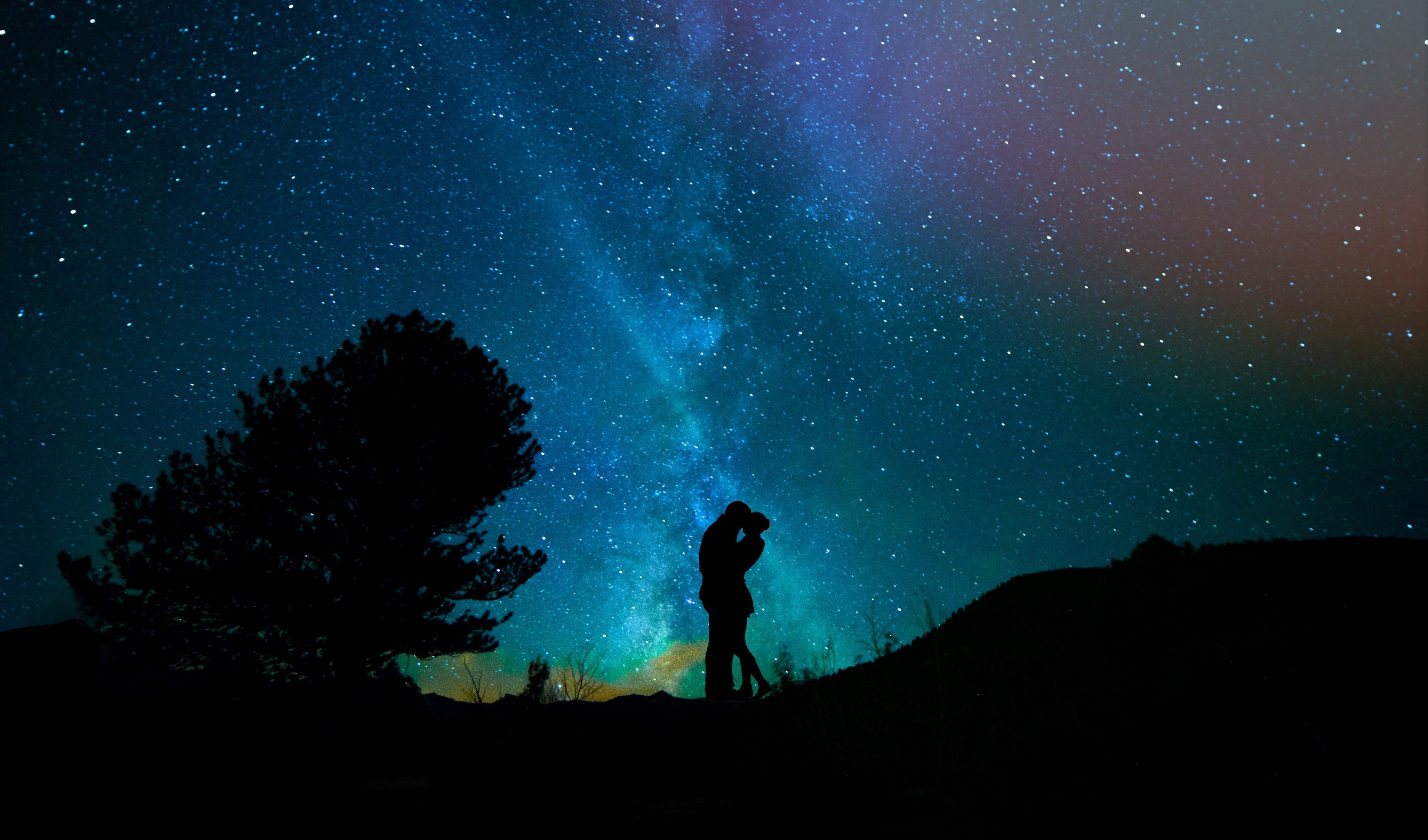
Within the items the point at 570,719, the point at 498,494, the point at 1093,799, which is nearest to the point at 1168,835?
the point at 1093,799

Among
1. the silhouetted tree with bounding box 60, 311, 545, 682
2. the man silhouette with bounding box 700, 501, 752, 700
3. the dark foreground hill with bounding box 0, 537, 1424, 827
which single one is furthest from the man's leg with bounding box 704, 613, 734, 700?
the silhouetted tree with bounding box 60, 311, 545, 682

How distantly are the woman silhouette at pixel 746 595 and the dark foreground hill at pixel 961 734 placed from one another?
7.41ft

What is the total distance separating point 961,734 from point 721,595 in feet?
14.7

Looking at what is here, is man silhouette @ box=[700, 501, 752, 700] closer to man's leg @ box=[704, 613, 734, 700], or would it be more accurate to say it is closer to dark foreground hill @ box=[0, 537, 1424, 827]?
man's leg @ box=[704, 613, 734, 700]

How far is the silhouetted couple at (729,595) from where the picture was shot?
838 centimetres

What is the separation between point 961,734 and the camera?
4328 mm

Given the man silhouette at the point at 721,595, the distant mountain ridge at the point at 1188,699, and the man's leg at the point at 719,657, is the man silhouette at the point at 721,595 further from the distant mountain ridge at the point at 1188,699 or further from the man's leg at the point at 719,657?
the distant mountain ridge at the point at 1188,699

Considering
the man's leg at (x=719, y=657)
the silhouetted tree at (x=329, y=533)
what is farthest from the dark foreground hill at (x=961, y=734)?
the silhouetted tree at (x=329, y=533)

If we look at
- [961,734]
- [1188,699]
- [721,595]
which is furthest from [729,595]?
[1188,699]

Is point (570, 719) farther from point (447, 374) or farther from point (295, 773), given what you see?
point (447, 374)

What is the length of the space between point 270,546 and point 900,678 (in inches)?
372

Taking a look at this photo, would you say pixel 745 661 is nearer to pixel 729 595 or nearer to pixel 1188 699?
pixel 729 595

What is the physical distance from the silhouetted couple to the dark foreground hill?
88.4 inches

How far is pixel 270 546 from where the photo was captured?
33.4ft
